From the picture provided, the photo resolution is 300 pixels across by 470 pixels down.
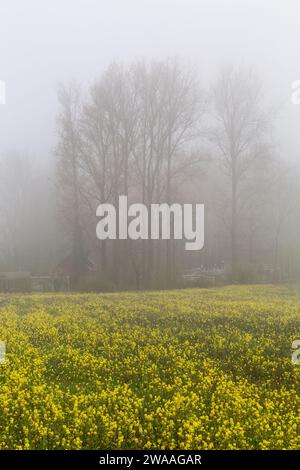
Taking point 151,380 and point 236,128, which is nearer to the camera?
point 151,380

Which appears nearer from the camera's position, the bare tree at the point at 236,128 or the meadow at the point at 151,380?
the meadow at the point at 151,380

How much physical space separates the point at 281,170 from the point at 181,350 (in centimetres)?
3970

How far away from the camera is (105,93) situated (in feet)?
114

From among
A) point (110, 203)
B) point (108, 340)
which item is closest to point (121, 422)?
point (108, 340)

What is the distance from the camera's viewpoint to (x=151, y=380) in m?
8.78

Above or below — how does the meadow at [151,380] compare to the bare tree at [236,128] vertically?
below

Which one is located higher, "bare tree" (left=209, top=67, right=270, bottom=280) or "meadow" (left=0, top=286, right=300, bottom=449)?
"bare tree" (left=209, top=67, right=270, bottom=280)

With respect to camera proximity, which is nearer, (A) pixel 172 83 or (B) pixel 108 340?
(B) pixel 108 340

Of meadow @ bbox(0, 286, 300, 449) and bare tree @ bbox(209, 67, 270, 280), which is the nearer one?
meadow @ bbox(0, 286, 300, 449)

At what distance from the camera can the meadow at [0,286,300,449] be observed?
6.36 metres

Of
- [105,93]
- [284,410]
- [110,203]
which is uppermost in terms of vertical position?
[105,93]

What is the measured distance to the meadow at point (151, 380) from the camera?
636 centimetres

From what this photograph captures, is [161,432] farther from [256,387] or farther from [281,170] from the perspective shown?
[281,170]

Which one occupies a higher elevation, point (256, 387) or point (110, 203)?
point (110, 203)
